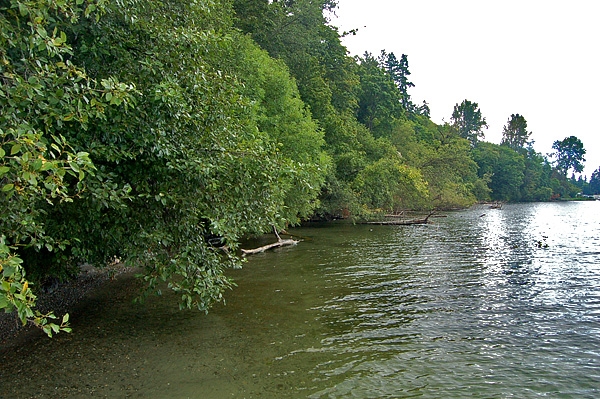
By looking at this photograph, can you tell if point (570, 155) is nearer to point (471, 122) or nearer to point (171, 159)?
point (471, 122)

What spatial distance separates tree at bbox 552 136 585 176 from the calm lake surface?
153m

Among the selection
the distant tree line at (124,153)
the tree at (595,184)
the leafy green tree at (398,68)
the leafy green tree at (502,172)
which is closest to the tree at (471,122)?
Result: the leafy green tree at (502,172)

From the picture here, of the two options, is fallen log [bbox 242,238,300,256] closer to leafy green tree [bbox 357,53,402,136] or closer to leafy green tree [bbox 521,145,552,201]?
leafy green tree [bbox 357,53,402,136]

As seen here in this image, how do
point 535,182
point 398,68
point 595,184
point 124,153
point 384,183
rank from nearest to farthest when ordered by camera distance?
1. point 124,153
2. point 384,183
3. point 398,68
4. point 535,182
5. point 595,184

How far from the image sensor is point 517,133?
139 meters

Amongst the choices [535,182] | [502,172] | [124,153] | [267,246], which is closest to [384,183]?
[267,246]

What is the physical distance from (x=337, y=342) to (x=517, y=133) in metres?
152

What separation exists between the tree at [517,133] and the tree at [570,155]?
55.6 ft

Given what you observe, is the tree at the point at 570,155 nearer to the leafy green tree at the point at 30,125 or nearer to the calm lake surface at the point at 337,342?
the calm lake surface at the point at 337,342

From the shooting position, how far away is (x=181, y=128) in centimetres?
818

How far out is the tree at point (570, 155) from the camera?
14325cm

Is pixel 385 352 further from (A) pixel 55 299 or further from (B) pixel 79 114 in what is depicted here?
(A) pixel 55 299

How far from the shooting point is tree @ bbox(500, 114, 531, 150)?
456 feet

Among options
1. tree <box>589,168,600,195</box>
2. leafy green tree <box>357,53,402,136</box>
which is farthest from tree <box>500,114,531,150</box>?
leafy green tree <box>357,53,402,136</box>
